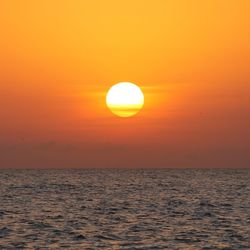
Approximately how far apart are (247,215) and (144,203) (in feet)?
66.2

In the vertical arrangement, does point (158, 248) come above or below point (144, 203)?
below

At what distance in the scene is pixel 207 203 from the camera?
90062mm

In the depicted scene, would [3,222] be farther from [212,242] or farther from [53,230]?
[212,242]

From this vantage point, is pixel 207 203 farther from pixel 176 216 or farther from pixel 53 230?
pixel 53 230

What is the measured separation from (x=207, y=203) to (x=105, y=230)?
34315 millimetres

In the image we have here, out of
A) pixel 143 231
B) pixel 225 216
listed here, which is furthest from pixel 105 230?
pixel 225 216

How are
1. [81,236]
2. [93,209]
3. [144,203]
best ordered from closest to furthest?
[81,236]
[93,209]
[144,203]

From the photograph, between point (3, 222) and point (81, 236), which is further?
point (3, 222)

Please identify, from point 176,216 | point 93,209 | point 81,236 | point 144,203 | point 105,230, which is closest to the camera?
point 81,236

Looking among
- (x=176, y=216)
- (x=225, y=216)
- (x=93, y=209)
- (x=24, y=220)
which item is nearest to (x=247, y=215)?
(x=225, y=216)

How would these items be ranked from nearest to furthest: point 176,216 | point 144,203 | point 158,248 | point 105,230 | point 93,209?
1. point 158,248
2. point 105,230
3. point 176,216
4. point 93,209
5. point 144,203

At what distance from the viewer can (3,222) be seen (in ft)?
206

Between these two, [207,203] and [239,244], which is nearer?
[239,244]

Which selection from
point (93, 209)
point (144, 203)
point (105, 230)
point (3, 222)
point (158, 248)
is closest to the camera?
point (158, 248)
